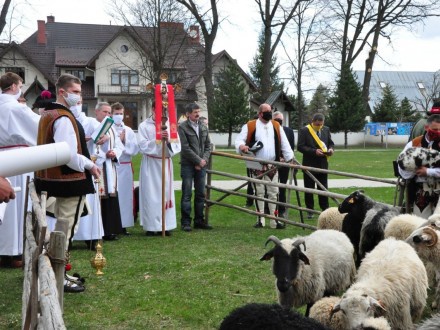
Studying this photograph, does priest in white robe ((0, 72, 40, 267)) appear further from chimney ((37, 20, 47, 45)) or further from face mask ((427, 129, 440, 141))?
chimney ((37, 20, 47, 45))

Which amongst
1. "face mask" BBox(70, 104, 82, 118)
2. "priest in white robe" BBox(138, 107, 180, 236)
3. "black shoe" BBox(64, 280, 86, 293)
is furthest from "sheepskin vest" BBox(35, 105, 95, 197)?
"priest in white robe" BBox(138, 107, 180, 236)

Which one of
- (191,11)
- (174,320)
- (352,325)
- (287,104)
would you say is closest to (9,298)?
(174,320)

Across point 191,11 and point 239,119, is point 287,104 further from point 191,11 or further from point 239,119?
point 191,11

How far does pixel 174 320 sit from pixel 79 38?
194 feet

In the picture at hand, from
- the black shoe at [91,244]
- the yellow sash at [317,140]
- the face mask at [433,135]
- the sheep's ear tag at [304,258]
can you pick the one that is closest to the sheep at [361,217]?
the face mask at [433,135]

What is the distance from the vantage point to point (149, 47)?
4347cm

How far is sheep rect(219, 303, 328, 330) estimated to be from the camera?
3.50 metres

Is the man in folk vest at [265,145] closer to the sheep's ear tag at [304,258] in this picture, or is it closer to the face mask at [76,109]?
the face mask at [76,109]

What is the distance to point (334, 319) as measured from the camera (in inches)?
179

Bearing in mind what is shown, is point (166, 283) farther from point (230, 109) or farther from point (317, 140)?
point (230, 109)

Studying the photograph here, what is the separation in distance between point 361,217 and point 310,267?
176 centimetres

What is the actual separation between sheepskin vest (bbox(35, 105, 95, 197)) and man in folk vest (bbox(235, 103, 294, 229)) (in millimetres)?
4819

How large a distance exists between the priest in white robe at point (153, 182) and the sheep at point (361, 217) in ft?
11.9

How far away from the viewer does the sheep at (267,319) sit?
138 inches
